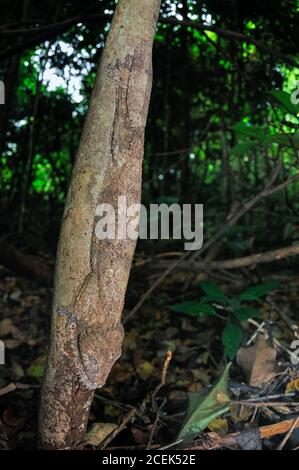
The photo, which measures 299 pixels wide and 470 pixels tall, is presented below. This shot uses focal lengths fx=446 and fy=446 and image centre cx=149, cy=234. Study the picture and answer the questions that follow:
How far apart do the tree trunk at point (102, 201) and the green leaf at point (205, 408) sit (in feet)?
1.20

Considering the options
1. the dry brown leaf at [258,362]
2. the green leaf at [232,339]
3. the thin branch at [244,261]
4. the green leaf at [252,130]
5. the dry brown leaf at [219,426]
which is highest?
the green leaf at [252,130]

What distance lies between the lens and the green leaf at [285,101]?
1.41 metres

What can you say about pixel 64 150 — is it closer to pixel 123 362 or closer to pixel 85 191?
pixel 123 362

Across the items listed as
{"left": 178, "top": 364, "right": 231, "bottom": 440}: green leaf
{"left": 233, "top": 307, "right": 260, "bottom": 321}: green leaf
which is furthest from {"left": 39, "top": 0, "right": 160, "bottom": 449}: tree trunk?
{"left": 233, "top": 307, "right": 260, "bottom": 321}: green leaf

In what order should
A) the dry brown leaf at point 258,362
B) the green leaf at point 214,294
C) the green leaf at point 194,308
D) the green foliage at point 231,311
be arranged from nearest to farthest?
the dry brown leaf at point 258,362, the green foliage at point 231,311, the green leaf at point 194,308, the green leaf at point 214,294

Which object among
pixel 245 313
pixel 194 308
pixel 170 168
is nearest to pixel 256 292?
pixel 245 313

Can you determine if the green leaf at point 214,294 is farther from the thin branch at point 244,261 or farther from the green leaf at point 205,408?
the green leaf at point 205,408

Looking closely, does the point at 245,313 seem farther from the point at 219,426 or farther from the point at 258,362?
the point at 219,426

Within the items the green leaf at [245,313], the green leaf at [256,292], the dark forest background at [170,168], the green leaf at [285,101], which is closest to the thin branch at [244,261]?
the dark forest background at [170,168]

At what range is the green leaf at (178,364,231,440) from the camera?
1275 mm

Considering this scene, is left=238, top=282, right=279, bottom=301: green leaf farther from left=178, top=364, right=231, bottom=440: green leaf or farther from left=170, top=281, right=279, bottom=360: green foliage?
left=178, top=364, right=231, bottom=440: green leaf

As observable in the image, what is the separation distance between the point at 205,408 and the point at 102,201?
2.38ft

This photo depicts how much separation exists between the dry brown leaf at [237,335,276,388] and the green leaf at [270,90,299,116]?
2.78ft

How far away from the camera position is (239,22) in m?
2.39
